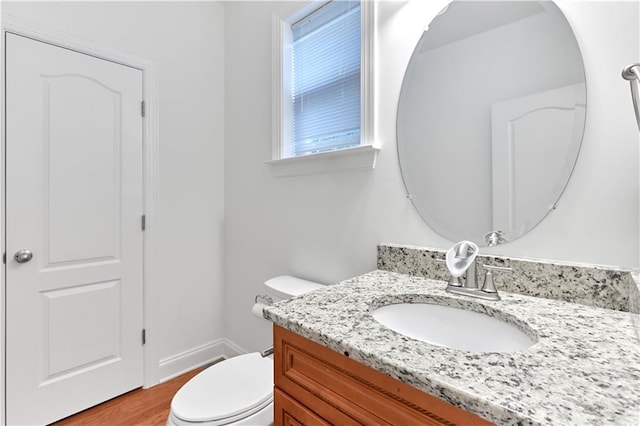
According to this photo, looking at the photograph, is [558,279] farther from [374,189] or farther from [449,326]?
[374,189]

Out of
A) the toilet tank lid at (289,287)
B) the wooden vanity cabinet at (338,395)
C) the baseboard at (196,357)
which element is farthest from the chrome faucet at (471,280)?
the baseboard at (196,357)

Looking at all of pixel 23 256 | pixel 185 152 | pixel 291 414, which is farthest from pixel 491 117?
pixel 23 256

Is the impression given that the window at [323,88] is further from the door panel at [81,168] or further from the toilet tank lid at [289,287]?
the door panel at [81,168]

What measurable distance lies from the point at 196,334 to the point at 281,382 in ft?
5.17

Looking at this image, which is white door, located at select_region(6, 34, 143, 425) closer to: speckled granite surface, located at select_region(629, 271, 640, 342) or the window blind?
the window blind

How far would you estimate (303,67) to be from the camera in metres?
1.71

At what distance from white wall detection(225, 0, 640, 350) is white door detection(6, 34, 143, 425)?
0.62 m

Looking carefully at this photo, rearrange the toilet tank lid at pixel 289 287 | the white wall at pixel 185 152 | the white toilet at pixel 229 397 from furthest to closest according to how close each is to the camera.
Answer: the white wall at pixel 185 152
the toilet tank lid at pixel 289 287
the white toilet at pixel 229 397

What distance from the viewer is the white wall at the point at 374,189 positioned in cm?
81

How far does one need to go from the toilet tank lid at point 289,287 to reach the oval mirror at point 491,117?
658 millimetres

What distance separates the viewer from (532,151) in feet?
3.05

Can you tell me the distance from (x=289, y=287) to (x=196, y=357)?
3.73ft

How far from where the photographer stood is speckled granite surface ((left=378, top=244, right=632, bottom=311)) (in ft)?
2.57

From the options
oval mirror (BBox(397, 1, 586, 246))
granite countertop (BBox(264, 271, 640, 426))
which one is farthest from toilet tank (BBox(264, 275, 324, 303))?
oval mirror (BBox(397, 1, 586, 246))
